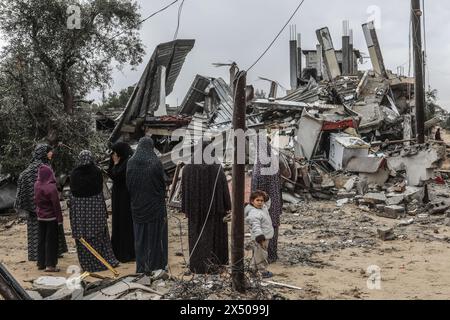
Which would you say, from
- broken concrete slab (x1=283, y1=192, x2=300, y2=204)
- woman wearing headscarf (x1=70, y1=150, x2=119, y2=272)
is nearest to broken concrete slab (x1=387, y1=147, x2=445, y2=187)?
broken concrete slab (x1=283, y1=192, x2=300, y2=204)

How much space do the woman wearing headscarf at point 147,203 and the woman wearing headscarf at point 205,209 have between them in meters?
0.31

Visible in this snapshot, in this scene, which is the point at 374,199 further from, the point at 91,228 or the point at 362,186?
the point at 91,228

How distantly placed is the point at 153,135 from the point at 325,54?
1412 cm

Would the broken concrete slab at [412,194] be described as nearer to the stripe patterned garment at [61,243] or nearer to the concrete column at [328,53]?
the stripe patterned garment at [61,243]

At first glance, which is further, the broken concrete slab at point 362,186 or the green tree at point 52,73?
the broken concrete slab at point 362,186

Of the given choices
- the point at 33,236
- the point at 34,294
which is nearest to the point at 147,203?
the point at 34,294

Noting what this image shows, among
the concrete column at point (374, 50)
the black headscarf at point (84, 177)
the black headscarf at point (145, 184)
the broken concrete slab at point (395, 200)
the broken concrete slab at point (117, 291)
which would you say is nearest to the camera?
the broken concrete slab at point (117, 291)

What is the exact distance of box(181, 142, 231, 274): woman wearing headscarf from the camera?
5.84m

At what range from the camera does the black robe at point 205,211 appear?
5.84m

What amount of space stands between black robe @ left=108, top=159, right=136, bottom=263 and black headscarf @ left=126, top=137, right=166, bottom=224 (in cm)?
65

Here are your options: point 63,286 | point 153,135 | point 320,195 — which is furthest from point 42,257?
point 153,135

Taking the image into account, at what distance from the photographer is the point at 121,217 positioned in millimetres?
6594

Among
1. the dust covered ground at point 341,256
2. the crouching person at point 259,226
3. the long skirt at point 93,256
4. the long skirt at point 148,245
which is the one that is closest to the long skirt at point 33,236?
the dust covered ground at point 341,256
